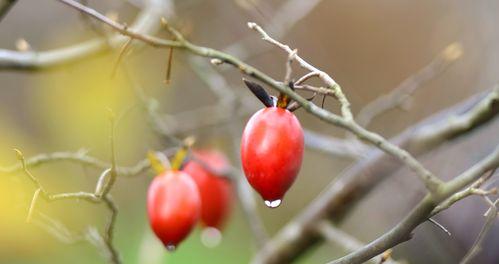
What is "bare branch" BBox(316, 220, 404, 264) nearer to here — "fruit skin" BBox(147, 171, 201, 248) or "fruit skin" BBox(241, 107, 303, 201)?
"fruit skin" BBox(147, 171, 201, 248)

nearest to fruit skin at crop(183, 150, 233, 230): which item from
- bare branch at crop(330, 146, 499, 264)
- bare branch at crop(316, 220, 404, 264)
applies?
bare branch at crop(316, 220, 404, 264)

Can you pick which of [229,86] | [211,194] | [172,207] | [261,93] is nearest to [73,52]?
[211,194]

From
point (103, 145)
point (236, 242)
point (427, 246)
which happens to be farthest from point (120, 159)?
point (427, 246)

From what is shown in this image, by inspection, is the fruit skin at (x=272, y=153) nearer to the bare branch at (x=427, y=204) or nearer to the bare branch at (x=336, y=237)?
the bare branch at (x=427, y=204)

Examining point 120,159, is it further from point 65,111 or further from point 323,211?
point 323,211

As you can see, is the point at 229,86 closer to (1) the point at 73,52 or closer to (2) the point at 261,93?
(1) the point at 73,52
